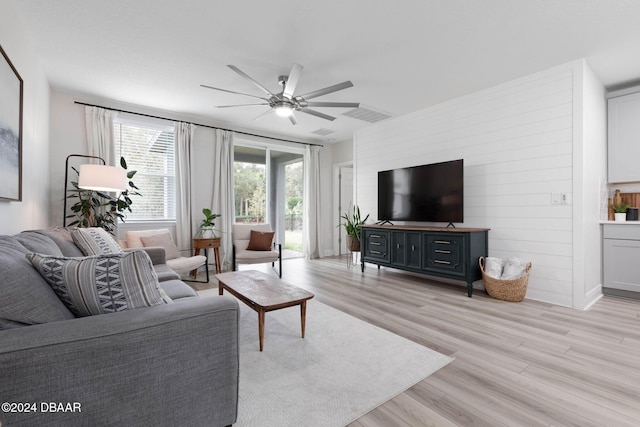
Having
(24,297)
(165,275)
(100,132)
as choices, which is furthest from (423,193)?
(100,132)

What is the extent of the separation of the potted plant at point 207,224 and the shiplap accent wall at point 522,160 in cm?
363

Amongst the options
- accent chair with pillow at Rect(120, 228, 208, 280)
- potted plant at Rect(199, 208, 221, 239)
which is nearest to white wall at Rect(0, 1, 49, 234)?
accent chair with pillow at Rect(120, 228, 208, 280)

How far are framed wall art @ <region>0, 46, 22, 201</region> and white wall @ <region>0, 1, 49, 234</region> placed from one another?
0.39ft

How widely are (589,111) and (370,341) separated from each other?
351 cm

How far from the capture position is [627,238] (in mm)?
3385

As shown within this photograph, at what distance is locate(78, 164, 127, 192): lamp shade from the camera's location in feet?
10.4

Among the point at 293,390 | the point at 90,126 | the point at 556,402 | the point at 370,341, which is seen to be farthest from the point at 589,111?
the point at 90,126

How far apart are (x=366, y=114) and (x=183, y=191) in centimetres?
330

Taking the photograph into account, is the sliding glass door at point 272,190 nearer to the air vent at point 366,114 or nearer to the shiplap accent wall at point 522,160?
the air vent at point 366,114

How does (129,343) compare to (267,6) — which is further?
(267,6)

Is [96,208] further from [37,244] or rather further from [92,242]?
[37,244]

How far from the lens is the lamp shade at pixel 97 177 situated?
3158 mm

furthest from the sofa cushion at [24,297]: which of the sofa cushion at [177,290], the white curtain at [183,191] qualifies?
the white curtain at [183,191]

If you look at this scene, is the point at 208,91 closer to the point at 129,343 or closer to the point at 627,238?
the point at 129,343
